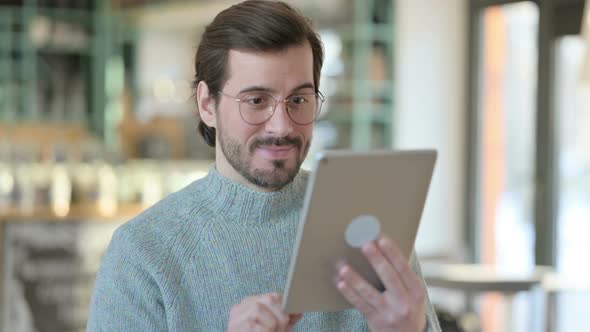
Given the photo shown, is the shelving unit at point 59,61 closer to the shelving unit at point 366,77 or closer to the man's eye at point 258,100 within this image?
the shelving unit at point 366,77

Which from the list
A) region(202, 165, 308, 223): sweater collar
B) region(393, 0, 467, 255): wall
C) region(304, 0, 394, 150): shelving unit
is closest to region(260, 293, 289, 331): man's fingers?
region(202, 165, 308, 223): sweater collar

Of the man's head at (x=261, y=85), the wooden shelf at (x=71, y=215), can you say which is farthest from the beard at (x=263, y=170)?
the wooden shelf at (x=71, y=215)

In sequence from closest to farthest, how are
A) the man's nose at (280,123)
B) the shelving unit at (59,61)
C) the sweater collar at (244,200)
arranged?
the man's nose at (280,123), the sweater collar at (244,200), the shelving unit at (59,61)

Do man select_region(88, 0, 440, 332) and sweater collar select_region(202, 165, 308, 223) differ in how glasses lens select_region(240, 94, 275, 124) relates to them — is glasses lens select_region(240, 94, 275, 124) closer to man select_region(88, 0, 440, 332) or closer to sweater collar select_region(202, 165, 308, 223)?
man select_region(88, 0, 440, 332)

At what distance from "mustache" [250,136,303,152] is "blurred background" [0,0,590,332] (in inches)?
91.4

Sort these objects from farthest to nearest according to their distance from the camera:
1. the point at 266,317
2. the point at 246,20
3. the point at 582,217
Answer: the point at 582,217 < the point at 246,20 < the point at 266,317

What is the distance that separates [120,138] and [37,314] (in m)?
3.35

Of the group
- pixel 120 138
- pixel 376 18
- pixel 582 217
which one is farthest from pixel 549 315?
pixel 120 138

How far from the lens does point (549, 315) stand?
3.84m

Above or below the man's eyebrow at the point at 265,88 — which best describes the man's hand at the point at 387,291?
below

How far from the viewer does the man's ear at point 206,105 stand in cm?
132

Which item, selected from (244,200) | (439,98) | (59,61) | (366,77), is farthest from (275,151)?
(59,61)

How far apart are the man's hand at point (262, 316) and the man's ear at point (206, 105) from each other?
12.3 inches

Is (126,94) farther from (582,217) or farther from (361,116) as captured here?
(582,217)
